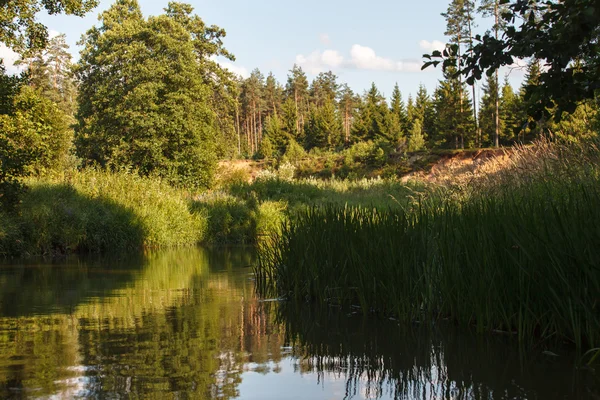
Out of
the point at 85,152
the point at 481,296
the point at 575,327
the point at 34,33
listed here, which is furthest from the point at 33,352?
the point at 85,152

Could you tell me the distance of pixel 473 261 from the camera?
5820 millimetres

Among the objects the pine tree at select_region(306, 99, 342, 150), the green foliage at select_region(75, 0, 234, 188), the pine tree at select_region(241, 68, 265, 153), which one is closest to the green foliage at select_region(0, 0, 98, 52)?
the green foliage at select_region(75, 0, 234, 188)

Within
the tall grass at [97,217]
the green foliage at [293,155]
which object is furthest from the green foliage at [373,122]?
the tall grass at [97,217]

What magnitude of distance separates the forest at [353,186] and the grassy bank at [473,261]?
2cm

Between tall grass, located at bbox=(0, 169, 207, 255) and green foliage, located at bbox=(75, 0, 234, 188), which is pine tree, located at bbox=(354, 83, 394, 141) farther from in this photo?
tall grass, located at bbox=(0, 169, 207, 255)

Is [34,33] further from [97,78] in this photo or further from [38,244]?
[97,78]

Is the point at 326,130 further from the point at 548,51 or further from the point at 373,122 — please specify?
the point at 548,51

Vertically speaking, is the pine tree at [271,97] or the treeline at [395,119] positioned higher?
the pine tree at [271,97]

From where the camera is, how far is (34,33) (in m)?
14.2

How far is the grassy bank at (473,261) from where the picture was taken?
5.02m

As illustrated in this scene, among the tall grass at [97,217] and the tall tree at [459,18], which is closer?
the tall grass at [97,217]

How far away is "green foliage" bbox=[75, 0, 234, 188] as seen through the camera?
3331cm

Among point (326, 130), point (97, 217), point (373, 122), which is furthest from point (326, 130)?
point (97, 217)

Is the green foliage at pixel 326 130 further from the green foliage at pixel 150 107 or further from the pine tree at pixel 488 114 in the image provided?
the green foliage at pixel 150 107
